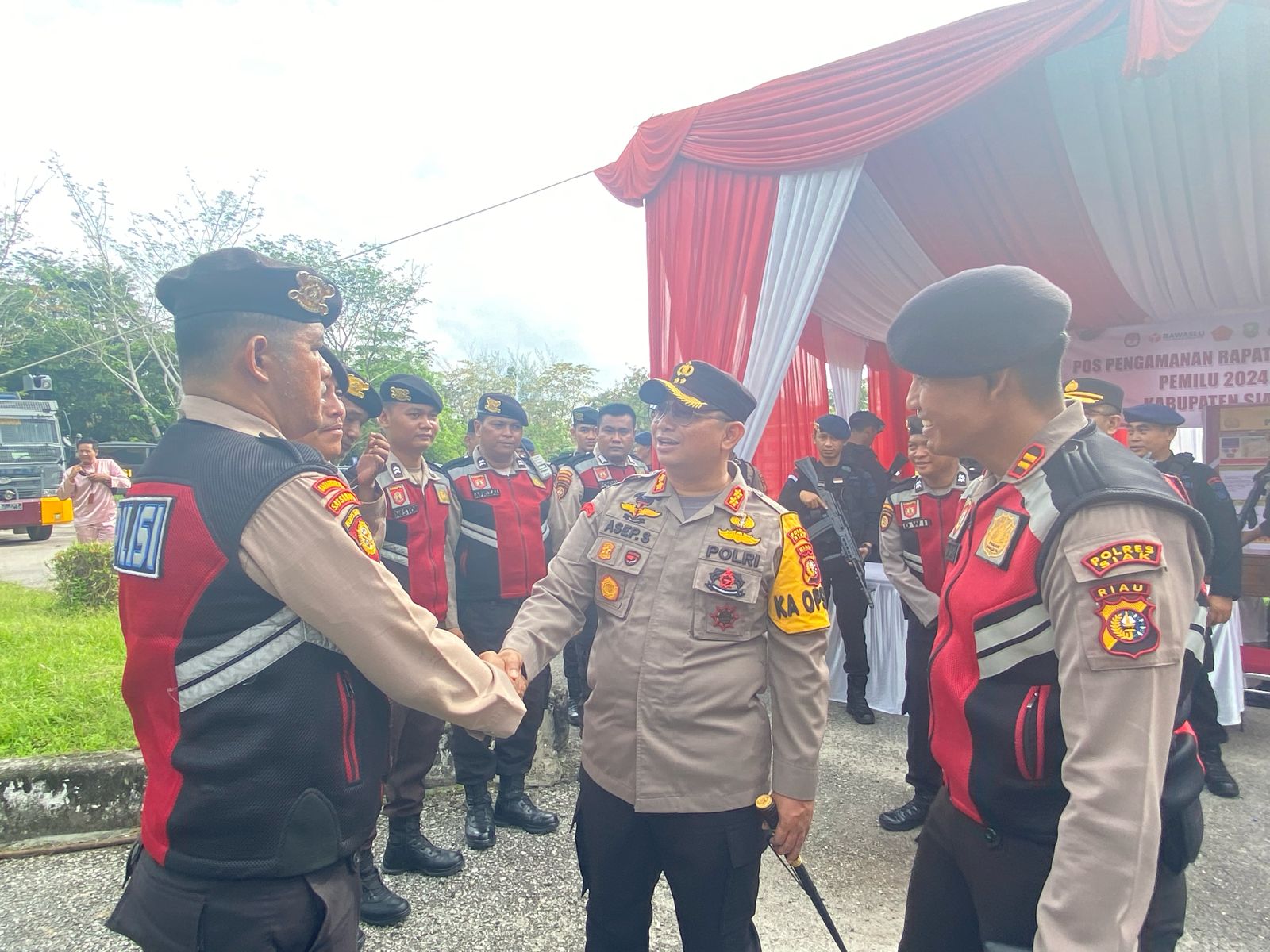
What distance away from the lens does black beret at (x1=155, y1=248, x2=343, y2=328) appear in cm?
140

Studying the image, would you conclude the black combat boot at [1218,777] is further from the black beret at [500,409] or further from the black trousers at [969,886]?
the black beret at [500,409]

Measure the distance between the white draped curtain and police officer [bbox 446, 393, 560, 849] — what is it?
1744mm

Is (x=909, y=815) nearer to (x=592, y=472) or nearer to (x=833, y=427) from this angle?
(x=833, y=427)

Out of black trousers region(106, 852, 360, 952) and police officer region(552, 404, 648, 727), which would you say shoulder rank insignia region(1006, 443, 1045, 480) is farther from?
police officer region(552, 404, 648, 727)

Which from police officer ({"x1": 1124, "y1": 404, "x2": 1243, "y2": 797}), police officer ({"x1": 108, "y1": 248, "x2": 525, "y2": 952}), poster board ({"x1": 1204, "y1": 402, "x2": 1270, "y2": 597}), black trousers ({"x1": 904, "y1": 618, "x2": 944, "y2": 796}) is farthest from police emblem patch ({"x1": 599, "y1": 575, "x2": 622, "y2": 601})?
poster board ({"x1": 1204, "y1": 402, "x2": 1270, "y2": 597})

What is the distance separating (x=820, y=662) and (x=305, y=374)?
1498 millimetres

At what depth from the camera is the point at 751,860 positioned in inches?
72.9

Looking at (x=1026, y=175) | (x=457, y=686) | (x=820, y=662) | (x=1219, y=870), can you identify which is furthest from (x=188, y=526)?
(x=1026, y=175)

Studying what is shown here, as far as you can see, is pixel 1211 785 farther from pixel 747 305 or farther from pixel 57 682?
pixel 57 682

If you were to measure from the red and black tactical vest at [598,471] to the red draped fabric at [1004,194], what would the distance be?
322 cm

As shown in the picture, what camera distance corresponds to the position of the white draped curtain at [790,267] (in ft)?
15.9

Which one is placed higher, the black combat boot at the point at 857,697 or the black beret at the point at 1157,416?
the black beret at the point at 1157,416

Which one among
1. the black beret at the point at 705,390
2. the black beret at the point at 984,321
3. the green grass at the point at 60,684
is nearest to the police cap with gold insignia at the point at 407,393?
→ the black beret at the point at 705,390

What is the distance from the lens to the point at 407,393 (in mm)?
3594
